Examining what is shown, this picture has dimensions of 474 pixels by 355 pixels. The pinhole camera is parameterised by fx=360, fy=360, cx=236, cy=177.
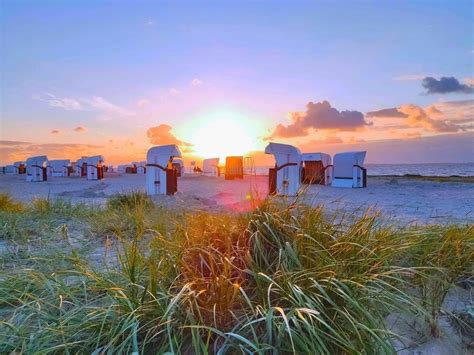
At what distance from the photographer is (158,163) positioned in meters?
13.7

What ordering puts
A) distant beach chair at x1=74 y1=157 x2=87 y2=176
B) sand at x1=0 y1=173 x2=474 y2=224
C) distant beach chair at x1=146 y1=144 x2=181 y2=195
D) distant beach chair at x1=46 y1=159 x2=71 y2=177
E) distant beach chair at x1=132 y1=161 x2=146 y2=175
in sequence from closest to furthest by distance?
sand at x1=0 y1=173 x2=474 y2=224 → distant beach chair at x1=146 y1=144 x2=181 y2=195 → distant beach chair at x1=74 y1=157 x2=87 y2=176 → distant beach chair at x1=46 y1=159 x2=71 y2=177 → distant beach chair at x1=132 y1=161 x2=146 y2=175

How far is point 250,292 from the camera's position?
212cm

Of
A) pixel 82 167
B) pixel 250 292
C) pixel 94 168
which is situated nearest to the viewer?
pixel 250 292

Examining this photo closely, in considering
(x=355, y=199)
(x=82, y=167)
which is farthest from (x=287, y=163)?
(x=82, y=167)

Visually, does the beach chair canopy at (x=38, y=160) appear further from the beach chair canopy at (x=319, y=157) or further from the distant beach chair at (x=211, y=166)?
the beach chair canopy at (x=319, y=157)

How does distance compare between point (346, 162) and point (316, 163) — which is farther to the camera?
point (316, 163)

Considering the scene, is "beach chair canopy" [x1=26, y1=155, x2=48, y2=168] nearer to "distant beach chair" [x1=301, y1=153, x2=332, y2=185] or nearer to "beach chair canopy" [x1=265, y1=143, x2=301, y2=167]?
"distant beach chair" [x1=301, y1=153, x2=332, y2=185]

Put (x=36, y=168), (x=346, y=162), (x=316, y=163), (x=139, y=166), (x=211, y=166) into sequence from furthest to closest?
(x=139, y=166) → (x=211, y=166) → (x=36, y=168) → (x=316, y=163) → (x=346, y=162)

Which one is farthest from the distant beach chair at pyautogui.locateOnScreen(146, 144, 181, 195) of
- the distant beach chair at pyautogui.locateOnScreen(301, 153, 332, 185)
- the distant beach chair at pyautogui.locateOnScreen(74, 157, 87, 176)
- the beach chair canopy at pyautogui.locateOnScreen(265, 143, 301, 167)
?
the distant beach chair at pyautogui.locateOnScreen(74, 157, 87, 176)

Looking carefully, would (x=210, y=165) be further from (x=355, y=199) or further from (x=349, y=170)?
(x=355, y=199)

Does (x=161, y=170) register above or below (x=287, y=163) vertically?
below

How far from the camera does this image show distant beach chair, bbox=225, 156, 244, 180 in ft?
89.8

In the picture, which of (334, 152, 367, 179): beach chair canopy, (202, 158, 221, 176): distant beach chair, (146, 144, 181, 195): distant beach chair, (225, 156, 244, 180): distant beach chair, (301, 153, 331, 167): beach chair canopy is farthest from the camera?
(202, 158, 221, 176): distant beach chair

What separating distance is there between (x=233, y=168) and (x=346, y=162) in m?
10.6
